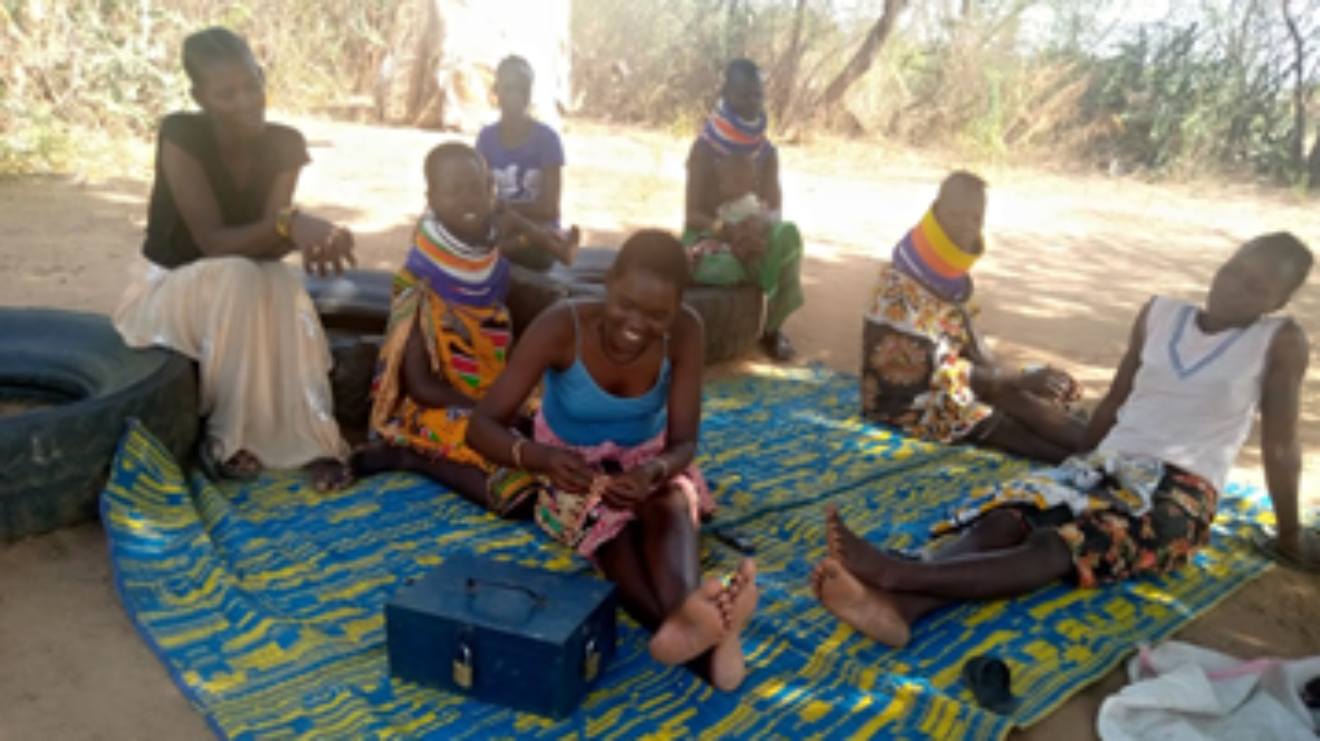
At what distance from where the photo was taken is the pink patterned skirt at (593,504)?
2762 millimetres

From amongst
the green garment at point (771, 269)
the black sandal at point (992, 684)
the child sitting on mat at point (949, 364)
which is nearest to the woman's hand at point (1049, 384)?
the child sitting on mat at point (949, 364)

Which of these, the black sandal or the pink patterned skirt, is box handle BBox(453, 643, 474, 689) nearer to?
the pink patterned skirt

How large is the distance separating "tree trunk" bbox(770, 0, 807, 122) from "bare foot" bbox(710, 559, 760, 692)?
38.8ft

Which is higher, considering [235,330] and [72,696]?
[235,330]

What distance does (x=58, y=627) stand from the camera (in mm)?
2545

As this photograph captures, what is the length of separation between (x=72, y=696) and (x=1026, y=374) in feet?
11.6

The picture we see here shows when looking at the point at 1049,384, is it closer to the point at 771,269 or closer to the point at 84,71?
the point at 771,269

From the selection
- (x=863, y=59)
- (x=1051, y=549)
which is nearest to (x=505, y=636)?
(x=1051, y=549)

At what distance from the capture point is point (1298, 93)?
39.4 feet

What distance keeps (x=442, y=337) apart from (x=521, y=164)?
5.90 ft

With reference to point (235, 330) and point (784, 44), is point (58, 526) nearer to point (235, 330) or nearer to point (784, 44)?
point (235, 330)

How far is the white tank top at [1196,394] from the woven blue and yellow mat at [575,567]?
0.44m

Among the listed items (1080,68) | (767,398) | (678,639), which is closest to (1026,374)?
(767,398)

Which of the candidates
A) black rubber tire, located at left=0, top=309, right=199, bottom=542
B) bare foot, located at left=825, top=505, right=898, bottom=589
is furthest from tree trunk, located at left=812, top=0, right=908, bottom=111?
bare foot, located at left=825, top=505, right=898, bottom=589
